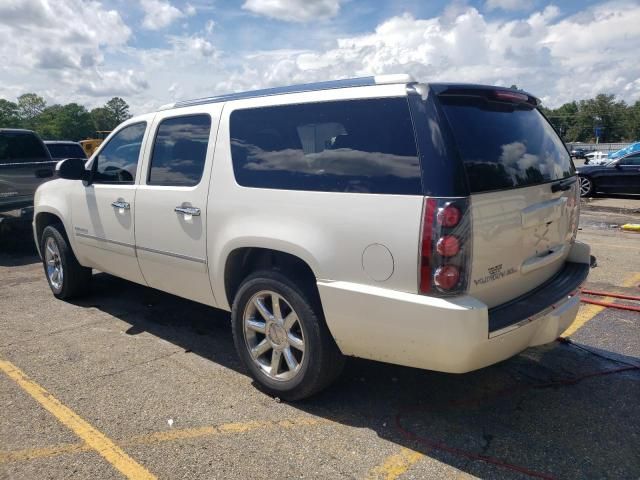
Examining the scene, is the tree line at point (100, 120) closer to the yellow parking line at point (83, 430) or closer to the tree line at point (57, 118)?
the tree line at point (57, 118)

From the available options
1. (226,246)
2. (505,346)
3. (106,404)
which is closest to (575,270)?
(505,346)

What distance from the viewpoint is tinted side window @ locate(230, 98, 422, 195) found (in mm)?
2812

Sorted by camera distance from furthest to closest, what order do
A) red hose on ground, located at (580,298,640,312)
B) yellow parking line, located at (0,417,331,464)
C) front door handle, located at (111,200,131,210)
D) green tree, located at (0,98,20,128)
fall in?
1. green tree, located at (0,98,20,128)
2. red hose on ground, located at (580,298,640,312)
3. front door handle, located at (111,200,131,210)
4. yellow parking line, located at (0,417,331,464)

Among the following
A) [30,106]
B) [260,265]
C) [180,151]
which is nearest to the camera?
[260,265]

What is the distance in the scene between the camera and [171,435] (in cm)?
310

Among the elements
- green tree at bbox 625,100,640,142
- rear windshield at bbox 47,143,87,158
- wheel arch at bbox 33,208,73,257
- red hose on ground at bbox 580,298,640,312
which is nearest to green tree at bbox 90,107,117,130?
green tree at bbox 625,100,640,142

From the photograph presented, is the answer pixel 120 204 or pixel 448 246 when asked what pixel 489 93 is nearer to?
pixel 448 246

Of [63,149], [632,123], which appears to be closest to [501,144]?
[63,149]

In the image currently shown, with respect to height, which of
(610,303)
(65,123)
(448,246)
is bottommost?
(610,303)

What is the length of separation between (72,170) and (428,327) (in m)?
3.74

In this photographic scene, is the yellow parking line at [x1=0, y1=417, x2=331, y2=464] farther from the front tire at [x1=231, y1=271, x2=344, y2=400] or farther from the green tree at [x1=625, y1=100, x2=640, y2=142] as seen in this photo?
the green tree at [x1=625, y1=100, x2=640, y2=142]

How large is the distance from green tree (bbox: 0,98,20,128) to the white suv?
109 metres

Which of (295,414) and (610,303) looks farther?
(610,303)

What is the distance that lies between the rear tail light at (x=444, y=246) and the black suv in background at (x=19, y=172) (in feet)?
25.7
